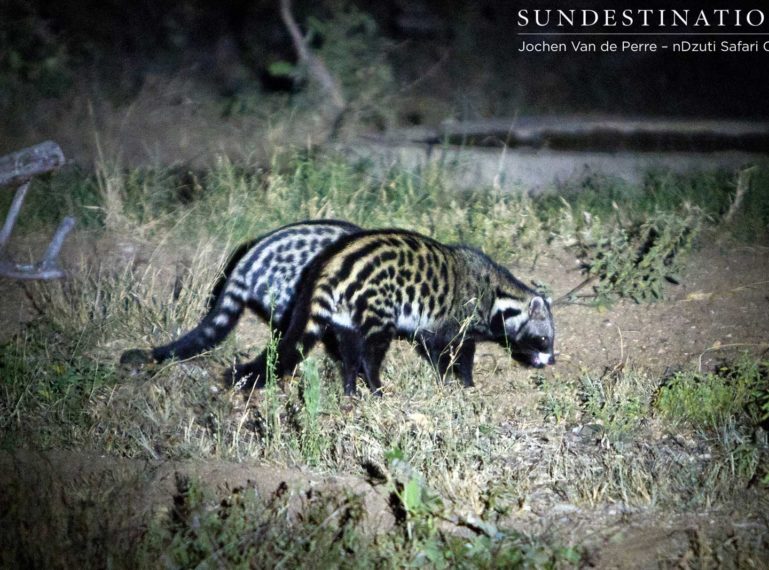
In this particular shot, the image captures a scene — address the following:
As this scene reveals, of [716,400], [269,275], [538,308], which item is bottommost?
[716,400]

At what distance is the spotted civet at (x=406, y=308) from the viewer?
6668 millimetres

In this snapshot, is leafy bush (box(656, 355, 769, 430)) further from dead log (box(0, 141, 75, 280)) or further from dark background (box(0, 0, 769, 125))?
dark background (box(0, 0, 769, 125))


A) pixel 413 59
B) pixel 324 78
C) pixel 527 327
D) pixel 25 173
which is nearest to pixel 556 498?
pixel 527 327

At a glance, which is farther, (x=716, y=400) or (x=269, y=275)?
(x=269, y=275)

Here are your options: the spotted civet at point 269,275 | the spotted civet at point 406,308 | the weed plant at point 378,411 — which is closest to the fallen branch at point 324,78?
the weed plant at point 378,411

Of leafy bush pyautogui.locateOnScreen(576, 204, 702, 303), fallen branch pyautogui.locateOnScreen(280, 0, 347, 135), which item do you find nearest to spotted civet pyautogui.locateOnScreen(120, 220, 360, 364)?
leafy bush pyautogui.locateOnScreen(576, 204, 702, 303)

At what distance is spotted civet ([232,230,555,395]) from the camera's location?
667 cm

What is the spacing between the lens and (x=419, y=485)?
509 centimetres

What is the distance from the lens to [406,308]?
716 cm

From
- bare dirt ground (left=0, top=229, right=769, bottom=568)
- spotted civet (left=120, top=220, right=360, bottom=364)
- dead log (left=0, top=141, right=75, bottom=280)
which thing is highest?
dead log (left=0, top=141, right=75, bottom=280)

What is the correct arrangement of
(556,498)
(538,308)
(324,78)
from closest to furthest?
(556,498)
(538,308)
(324,78)

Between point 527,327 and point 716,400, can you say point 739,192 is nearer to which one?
point 527,327

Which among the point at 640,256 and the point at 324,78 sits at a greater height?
the point at 324,78

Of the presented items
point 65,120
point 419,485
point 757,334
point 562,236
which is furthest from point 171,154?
point 419,485
